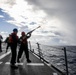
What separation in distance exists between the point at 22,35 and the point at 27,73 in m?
3.96

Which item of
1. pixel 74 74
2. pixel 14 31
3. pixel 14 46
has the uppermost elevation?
pixel 14 31

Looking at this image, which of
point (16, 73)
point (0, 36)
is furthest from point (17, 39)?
point (0, 36)

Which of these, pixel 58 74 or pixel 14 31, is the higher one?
pixel 14 31

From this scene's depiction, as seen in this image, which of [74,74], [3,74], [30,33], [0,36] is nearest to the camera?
[3,74]

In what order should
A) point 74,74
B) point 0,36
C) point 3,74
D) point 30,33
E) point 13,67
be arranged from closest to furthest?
point 3,74 < point 13,67 < point 30,33 < point 0,36 < point 74,74

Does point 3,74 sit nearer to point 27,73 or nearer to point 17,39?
point 27,73

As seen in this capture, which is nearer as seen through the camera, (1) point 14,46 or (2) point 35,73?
(2) point 35,73

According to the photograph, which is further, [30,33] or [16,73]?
[30,33]

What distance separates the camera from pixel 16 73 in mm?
10195

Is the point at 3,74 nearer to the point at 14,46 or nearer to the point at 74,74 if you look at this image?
the point at 14,46

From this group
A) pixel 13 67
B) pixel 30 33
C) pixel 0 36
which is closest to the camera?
pixel 13 67

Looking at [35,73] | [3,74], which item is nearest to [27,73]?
[35,73]

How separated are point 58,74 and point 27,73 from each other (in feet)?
5.15

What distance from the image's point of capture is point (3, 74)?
9727 millimetres
